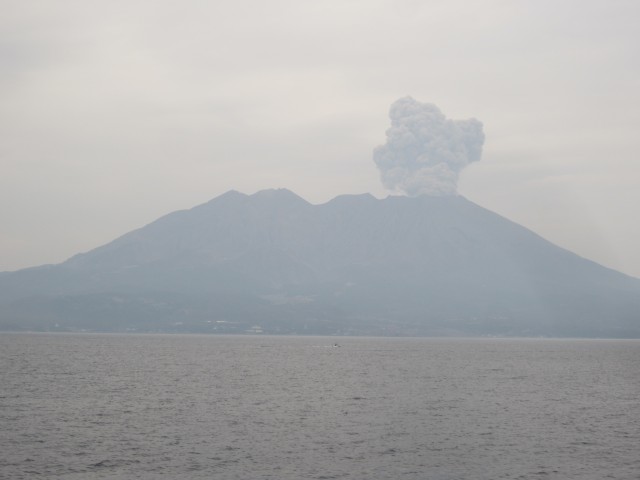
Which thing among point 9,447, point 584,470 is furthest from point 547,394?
point 9,447

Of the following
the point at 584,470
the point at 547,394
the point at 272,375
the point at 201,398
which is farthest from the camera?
the point at 272,375

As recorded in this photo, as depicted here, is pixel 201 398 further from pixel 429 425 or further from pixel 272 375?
pixel 272 375

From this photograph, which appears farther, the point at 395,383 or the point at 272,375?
the point at 272,375

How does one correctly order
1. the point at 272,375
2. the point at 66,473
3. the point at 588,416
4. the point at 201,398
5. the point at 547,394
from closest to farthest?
1. the point at 66,473
2. the point at 588,416
3. the point at 201,398
4. the point at 547,394
5. the point at 272,375

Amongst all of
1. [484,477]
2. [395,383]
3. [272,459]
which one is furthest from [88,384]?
[484,477]

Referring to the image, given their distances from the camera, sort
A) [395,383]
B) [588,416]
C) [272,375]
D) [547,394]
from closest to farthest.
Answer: [588,416]
[547,394]
[395,383]
[272,375]

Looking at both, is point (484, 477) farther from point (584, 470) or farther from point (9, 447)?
point (9, 447)
